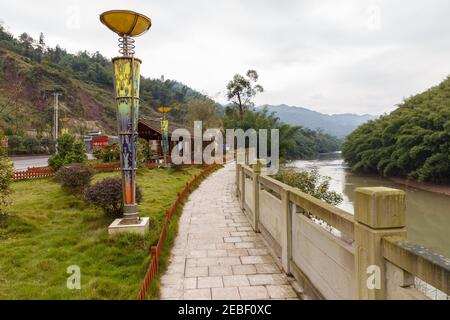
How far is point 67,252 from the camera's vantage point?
19.1ft

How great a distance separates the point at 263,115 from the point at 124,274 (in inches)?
1071

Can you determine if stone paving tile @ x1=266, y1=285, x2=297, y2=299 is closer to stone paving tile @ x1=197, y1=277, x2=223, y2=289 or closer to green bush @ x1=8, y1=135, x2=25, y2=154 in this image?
stone paving tile @ x1=197, y1=277, x2=223, y2=289

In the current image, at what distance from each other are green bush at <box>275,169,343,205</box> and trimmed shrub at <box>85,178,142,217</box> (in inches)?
226

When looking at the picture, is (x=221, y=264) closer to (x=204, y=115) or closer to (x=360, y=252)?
(x=360, y=252)

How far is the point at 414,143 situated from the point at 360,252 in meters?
29.2

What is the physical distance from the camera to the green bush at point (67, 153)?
1622 cm

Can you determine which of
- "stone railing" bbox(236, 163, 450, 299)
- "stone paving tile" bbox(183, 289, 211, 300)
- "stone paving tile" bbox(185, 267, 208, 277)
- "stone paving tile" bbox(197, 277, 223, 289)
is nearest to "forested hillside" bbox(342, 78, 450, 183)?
"stone railing" bbox(236, 163, 450, 299)

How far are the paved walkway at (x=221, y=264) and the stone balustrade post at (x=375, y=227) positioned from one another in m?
1.85

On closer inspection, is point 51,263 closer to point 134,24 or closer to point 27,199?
point 134,24

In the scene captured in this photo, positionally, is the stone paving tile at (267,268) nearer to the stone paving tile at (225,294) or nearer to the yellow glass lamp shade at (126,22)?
the stone paving tile at (225,294)

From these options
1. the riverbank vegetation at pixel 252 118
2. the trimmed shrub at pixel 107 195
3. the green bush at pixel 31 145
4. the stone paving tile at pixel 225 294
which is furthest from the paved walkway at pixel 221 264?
the green bush at pixel 31 145

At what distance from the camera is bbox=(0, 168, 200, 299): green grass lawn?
4.37 meters
